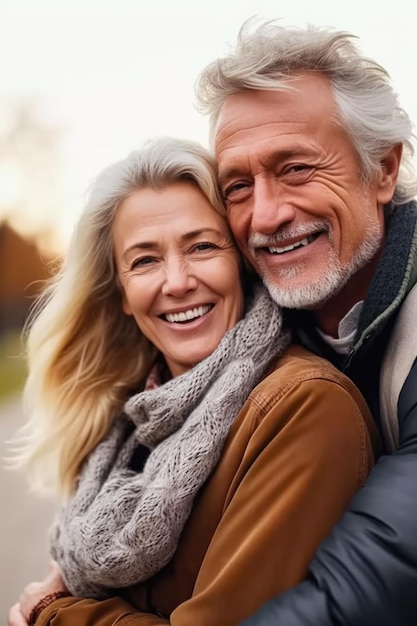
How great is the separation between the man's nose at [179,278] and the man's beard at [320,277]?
0.20 metres

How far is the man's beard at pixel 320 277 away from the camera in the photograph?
2.28 meters

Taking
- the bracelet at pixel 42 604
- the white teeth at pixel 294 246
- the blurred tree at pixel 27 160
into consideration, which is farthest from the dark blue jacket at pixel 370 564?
the blurred tree at pixel 27 160

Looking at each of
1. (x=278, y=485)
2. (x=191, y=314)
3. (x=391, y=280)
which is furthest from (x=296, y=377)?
(x=191, y=314)

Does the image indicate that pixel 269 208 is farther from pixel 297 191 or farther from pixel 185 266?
pixel 185 266

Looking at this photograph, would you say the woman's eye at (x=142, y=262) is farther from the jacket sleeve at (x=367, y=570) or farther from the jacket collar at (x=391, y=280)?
the jacket sleeve at (x=367, y=570)

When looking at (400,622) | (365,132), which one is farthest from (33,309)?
(400,622)

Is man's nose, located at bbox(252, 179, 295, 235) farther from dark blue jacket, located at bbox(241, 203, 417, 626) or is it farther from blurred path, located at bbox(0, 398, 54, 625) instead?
blurred path, located at bbox(0, 398, 54, 625)

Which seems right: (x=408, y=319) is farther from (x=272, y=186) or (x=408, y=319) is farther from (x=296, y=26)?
(x=296, y=26)

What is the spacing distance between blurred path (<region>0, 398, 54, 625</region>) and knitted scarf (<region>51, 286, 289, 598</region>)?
1803 millimetres

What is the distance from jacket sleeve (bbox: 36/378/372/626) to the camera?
5.66 ft

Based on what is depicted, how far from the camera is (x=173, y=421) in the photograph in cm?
223

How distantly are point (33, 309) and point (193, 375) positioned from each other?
941 millimetres

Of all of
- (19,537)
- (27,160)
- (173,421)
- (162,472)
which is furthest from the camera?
(27,160)

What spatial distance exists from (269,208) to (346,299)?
0.38m
